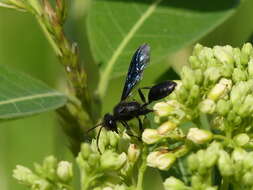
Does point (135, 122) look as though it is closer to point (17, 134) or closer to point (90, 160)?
point (90, 160)

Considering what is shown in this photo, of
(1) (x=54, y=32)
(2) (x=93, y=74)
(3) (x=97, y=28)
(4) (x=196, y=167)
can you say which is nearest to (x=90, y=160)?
(4) (x=196, y=167)

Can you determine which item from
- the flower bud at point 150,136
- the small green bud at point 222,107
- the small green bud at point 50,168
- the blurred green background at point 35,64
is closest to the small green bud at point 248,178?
the small green bud at point 222,107

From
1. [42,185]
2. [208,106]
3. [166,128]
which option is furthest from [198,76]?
[42,185]

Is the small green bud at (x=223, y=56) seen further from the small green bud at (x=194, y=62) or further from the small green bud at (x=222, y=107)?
the small green bud at (x=222, y=107)

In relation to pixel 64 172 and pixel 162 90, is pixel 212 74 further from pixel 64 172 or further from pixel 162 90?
pixel 64 172

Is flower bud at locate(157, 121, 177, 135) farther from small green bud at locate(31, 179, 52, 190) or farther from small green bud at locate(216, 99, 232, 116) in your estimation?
small green bud at locate(31, 179, 52, 190)

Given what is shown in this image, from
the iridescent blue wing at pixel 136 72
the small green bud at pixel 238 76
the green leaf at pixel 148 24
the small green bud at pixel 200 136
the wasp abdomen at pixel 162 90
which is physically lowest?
the small green bud at pixel 200 136

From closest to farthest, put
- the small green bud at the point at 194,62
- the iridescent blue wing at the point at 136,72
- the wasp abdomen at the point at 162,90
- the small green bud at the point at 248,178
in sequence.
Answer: the small green bud at the point at 248,178 → the wasp abdomen at the point at 162,90 → the small green bud at the point at 194,62 → the iridescent blue wing at the point at 136,72

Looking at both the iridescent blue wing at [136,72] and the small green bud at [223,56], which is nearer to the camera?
the small green bud at [223,56]
